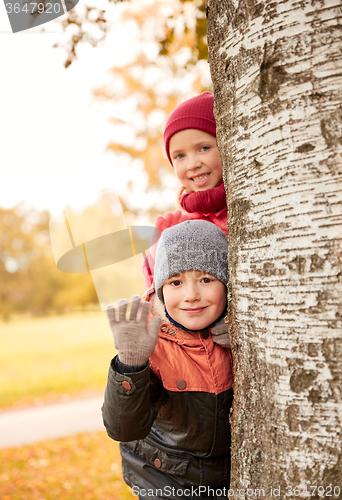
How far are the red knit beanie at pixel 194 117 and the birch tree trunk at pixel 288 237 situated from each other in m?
0.83

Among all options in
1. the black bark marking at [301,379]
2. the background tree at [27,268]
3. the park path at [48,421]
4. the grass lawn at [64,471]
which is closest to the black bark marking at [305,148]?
the black bark marking at [301,379]

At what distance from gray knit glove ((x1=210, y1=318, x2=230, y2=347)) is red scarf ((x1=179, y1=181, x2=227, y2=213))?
0.67 metres

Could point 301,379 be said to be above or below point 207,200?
below

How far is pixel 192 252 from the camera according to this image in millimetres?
1852

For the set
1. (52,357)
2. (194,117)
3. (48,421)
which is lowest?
(52,357)

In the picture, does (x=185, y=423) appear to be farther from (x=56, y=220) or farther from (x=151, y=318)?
(x=56, y=220)

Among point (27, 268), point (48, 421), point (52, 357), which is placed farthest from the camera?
point (27, 268)

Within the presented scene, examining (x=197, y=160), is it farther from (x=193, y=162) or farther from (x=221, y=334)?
(x=221, y=334)

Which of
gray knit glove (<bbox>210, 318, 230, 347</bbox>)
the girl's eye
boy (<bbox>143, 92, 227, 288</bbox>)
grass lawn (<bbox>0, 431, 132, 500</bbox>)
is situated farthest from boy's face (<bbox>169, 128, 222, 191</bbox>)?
grass lawn (<bbox>0, 431, 132, 500</bbox>)

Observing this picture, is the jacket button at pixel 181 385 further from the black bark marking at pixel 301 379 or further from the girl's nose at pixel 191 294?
the black bark marking at pixel 301 379

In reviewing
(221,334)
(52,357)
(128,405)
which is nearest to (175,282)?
(221,334)

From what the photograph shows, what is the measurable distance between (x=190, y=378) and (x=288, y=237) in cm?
86

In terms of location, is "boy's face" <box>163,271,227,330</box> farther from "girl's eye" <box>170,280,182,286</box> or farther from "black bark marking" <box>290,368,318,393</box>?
"black bark marking" <box>290,368,318,393</box>

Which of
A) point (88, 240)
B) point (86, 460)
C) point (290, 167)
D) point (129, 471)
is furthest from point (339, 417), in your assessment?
point (86, 460)
